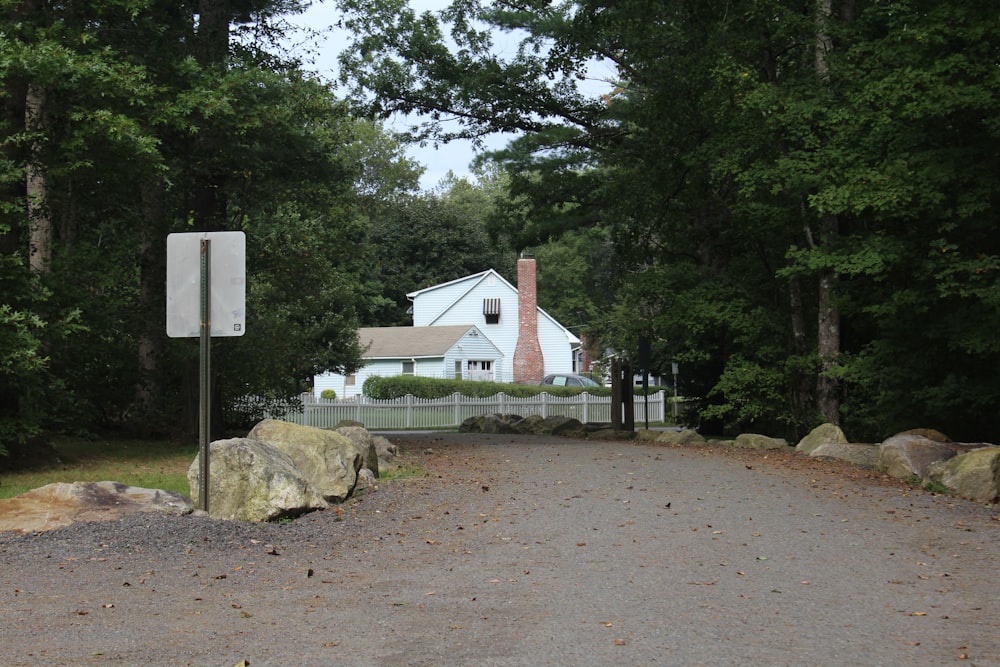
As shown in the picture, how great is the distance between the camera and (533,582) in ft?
25.2

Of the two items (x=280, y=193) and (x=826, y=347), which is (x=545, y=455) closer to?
(x=826, y=347)

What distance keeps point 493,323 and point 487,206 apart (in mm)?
24825

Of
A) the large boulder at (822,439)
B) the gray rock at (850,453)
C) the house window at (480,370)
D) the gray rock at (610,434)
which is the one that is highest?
the house window at (480,370)

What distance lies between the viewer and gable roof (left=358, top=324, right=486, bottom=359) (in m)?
55.4

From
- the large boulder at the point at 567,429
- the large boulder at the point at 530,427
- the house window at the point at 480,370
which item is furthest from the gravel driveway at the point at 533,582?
the house window at the point at 480,370

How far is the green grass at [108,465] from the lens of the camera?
551 inches

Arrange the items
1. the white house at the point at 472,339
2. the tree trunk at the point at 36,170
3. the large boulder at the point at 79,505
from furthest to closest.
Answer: the white house at the point at 472,339 < the tree trunk at the point at 36,170 < the large boulder at the point at 79,505

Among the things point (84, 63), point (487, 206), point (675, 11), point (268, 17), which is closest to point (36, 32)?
point (84, 63)

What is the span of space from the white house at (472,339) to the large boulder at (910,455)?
41.1 m

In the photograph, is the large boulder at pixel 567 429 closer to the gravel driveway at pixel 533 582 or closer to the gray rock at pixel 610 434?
the gray rock at pixel 610 434

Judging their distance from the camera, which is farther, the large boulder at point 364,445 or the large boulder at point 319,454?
the large boulder at point 364,445

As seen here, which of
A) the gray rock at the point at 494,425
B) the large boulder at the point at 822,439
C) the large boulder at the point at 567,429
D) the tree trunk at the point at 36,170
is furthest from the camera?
the gray rock at the point at 494,425

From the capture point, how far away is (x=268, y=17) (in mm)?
22906

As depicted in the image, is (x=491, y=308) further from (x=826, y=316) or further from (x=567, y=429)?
(x=826, y=316)
